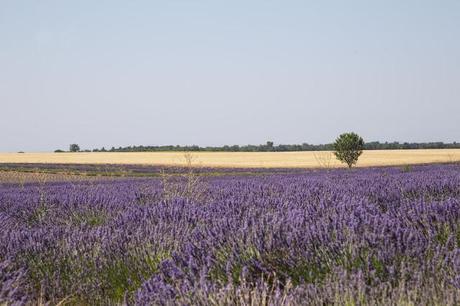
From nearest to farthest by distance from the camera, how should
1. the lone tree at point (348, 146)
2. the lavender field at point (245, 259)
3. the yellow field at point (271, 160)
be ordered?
the lavender field at point (245, 259)
the lone tree at point (348, 146)
the yellow field at point (271, 160)

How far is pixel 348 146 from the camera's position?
30281 mm

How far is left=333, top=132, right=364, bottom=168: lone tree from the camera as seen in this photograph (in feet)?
99.2

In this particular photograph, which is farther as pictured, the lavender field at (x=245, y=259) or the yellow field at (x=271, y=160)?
the yellow field at (x=271, y=160)

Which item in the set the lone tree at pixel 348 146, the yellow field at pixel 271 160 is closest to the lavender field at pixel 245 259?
the lone tree at pixel 348 146

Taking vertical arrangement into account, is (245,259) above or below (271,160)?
above

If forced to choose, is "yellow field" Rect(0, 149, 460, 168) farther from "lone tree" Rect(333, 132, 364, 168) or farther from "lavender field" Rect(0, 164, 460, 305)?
"lavender field" Rect(0, 164, 460, 305)

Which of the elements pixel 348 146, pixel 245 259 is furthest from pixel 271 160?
pixel 245 259

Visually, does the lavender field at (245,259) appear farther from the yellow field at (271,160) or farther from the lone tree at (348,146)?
the yellow field at (271,160)

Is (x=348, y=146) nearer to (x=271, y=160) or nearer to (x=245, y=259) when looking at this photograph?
(x=271, y=160)

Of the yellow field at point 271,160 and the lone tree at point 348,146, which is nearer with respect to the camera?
the lone tree at point 348,146

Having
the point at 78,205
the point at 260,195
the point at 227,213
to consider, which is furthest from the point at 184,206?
the point at 78,205

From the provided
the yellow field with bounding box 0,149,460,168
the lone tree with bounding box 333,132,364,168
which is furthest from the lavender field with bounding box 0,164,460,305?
the yellow field with bounding box 0,149,460,168

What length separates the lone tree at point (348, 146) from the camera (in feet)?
99.2

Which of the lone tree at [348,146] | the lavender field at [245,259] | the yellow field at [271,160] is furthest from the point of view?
the yellow field at [271,160]
